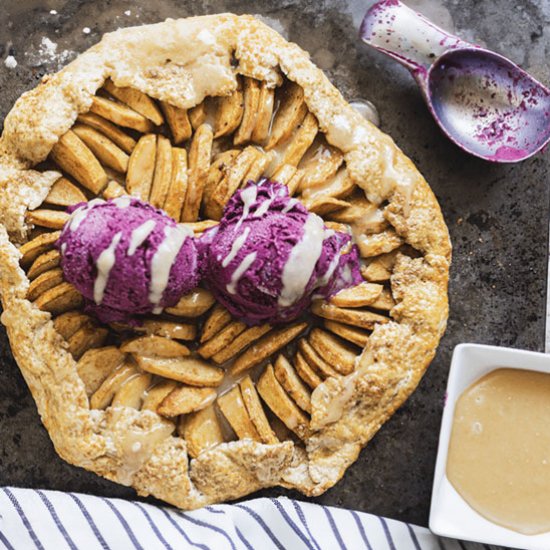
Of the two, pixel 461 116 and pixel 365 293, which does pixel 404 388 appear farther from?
pixel 461 116

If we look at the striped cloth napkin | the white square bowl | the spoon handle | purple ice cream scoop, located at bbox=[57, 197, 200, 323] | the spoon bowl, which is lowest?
the striped cloth napkin

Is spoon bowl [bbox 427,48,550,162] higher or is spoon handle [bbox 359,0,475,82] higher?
spoon handle [bbox 359,0,475,82]

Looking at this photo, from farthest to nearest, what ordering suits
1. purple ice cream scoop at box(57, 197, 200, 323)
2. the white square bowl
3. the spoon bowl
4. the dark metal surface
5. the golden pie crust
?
A: the dark metal surface, the spoon bowl, the white square bowl, the golden pie crust, purple ice cream scoop at box(57, 197, 200, 323)

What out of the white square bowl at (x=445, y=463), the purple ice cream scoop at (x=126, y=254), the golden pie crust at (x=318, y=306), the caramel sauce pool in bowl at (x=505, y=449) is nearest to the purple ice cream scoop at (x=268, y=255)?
the purple ice cream scoop at (x=126, y=254)

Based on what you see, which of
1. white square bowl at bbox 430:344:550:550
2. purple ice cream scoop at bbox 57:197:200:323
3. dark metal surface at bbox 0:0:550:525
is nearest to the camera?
purple ice cream scoop at bbox 57:197:200:323

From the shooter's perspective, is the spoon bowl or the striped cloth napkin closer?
the striped cloth napkin

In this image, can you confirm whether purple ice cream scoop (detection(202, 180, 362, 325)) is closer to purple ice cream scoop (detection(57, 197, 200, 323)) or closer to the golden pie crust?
purple ice cream scoop (detection(57, 197, 200, 323))

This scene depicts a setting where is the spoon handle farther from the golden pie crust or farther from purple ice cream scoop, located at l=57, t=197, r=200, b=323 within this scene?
purple ice cream scoop, located at l=57, t=197, r=200, b=323

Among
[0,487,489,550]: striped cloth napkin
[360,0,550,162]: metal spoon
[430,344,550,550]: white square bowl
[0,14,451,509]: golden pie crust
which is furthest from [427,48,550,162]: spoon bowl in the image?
[0,487,489,550]: striped cloth napkin
